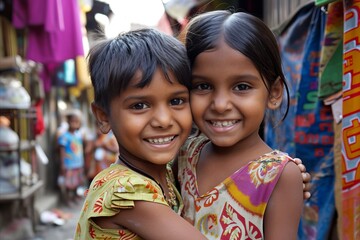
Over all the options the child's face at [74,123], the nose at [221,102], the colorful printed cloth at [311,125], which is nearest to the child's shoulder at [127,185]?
the nose at [221,102]

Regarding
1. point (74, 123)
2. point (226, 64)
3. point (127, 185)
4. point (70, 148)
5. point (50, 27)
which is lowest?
point (70, 148)

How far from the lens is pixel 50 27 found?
4949 millimetres

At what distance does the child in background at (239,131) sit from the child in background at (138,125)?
0.08 metres

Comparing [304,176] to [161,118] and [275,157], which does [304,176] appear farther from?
[161,118]

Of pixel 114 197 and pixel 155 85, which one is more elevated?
pixel 155 85

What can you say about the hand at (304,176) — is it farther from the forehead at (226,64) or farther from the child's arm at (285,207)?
the forehead at (226,64)

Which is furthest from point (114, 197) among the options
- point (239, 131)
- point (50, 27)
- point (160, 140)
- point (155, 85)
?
point (50, 27)

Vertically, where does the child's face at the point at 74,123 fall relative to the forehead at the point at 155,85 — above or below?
below

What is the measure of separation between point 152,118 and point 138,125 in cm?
5

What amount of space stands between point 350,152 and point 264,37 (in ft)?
1.93

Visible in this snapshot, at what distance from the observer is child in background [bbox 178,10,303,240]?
4.45ft

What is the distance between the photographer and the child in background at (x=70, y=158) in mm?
8469

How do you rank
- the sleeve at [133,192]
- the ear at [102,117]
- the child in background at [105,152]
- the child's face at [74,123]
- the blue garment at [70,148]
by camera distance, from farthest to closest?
1. the child in background at [105,152]
2. the child's face at [74,123]
3. the blue garment at [70,148]
4. the ear at [102,117]
5. the sleeve at [133,192]

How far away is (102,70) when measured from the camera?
1424mm
